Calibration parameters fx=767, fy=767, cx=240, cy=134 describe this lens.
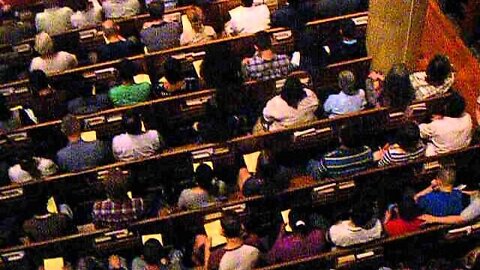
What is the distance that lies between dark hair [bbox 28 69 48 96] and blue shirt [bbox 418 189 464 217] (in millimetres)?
3492

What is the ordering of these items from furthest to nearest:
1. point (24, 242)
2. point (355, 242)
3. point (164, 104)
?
point (164, 104), point (24, 242), point (355, 242)

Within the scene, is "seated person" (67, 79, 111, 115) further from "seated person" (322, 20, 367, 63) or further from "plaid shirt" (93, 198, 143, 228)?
"seated person" (322, 20, 367, 63)

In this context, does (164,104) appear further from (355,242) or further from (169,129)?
(355,242)

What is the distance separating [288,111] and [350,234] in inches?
52.1

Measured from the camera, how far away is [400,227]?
580 centimetres

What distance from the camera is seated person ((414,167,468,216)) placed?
5.79m

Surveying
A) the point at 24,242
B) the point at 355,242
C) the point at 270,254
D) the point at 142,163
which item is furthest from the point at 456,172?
the point at 24,242

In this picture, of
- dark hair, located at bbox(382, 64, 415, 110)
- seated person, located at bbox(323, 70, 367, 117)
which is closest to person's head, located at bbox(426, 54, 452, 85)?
dark hair, located at bbox(382, 64, 415, 110)

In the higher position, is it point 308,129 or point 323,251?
point 308,129

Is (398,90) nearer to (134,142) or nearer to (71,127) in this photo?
(134,142)

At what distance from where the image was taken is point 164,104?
6727 mm

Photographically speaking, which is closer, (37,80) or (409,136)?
(409,136)

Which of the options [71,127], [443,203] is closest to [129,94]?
[71,127]

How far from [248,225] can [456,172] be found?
66.3 inches
